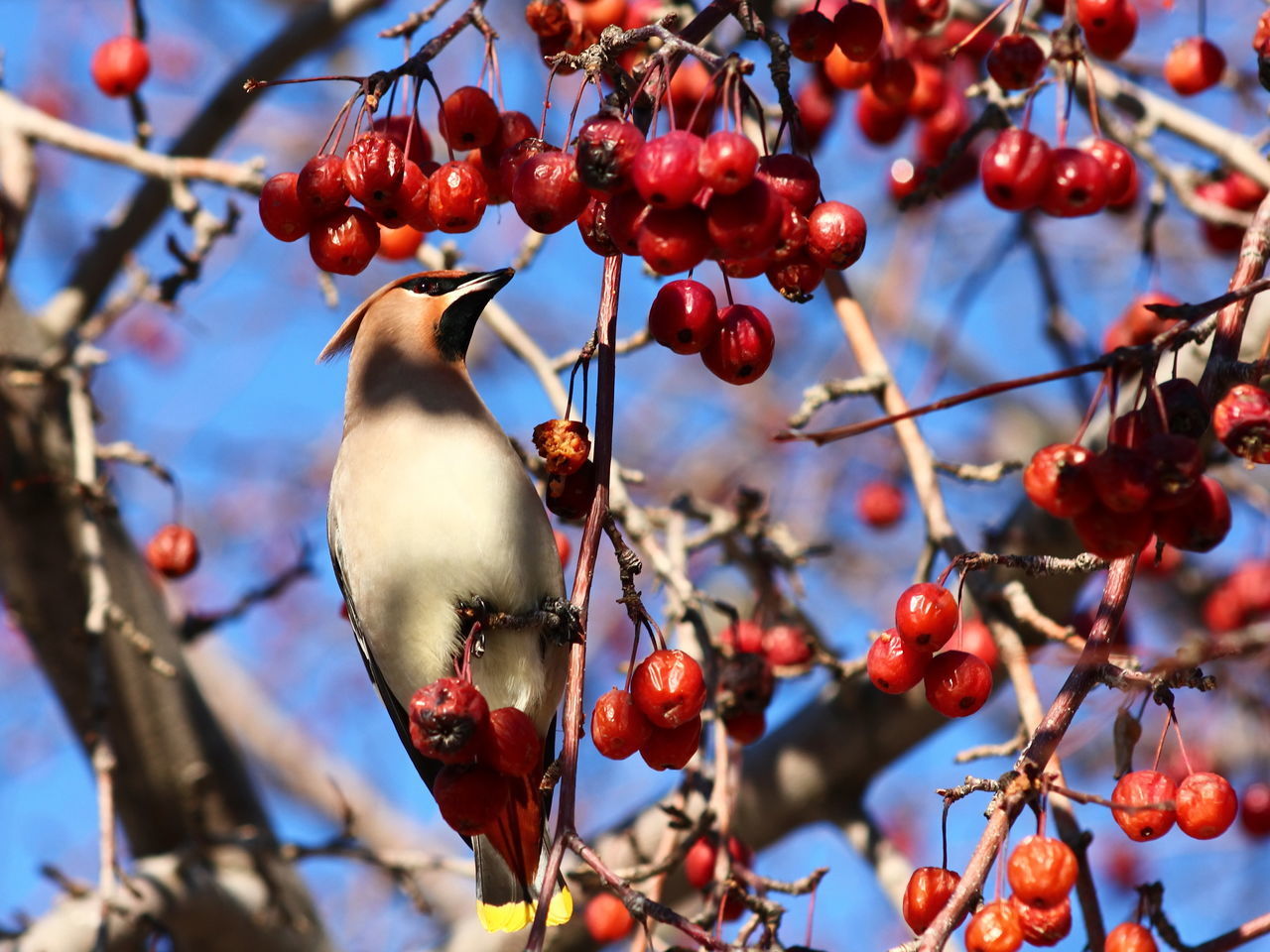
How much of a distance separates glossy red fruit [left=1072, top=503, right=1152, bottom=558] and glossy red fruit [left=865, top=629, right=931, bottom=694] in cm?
43

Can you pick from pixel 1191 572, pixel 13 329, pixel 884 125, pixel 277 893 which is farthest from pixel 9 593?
pixel 1191 572

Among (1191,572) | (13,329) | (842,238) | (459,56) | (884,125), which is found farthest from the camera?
(459,56)

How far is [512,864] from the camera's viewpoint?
9.19 ft

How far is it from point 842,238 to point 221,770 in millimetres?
2767

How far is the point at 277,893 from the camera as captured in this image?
377cm

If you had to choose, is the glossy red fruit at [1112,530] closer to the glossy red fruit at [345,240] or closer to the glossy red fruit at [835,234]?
the glossy red fruit at [835,234]

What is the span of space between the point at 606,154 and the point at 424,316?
6.00 ft

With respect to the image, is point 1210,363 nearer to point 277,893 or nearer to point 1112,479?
point 1112,479

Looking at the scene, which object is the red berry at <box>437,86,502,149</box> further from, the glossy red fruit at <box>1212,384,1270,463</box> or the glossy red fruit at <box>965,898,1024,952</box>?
the glossy red fruit at <box>965,898,1024,952</box>

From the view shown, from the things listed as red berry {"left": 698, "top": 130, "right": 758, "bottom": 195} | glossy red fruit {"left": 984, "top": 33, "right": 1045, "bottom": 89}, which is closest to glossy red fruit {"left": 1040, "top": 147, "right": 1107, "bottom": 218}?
glossy red fruit {"left": 984, "top": 33, "right": 1045, "bottom": 89}

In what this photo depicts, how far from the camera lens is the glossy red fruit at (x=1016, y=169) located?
2158 millimetres

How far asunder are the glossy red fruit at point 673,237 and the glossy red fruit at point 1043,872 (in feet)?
2.51

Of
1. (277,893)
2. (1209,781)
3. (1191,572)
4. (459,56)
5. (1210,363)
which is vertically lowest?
(1209,781)

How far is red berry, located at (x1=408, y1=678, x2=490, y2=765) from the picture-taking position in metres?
1.74
